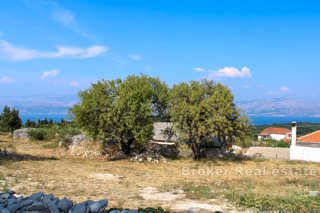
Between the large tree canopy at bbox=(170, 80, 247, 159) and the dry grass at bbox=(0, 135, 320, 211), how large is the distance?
7.65ft

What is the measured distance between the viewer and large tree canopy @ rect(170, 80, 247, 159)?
81.6 ft

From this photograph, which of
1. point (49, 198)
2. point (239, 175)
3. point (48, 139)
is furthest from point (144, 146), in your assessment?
point (49, 198)

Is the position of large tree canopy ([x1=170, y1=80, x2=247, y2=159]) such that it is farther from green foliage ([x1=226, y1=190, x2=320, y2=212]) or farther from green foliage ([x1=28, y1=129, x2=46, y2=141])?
green foliage ([x1=28, y1=129, x2=46, y2=141])

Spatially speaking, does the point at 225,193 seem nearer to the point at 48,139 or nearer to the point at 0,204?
the point at 0,204

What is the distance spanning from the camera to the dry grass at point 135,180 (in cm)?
1306

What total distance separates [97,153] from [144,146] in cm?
344

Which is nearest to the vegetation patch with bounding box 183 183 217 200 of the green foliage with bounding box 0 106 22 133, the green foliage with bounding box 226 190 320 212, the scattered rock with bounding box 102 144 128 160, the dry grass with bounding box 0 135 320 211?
the dry grass with bounding box 0 135 320 211

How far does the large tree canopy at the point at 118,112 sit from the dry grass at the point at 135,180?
2.49 m

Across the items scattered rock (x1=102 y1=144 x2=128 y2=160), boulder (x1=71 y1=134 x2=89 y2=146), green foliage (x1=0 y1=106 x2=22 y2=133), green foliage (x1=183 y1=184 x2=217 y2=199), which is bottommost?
green foliage (x1=183 y1=184 x2=217 y2=199)

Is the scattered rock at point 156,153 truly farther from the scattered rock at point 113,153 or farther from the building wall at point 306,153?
the building wall at point 306,153

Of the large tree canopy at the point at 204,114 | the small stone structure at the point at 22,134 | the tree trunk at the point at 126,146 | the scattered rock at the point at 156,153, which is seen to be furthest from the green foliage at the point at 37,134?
the large tree canopy at the point at 204,114

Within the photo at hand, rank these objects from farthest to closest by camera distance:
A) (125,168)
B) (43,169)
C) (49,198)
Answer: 1. (125,168)
2. (43,169)
3. (49,198)

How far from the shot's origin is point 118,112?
2462 cm

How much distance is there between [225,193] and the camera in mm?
13727
